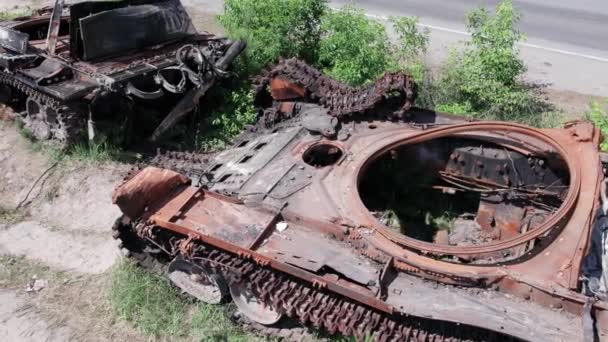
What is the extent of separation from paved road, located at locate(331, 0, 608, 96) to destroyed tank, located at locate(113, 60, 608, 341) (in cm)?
569

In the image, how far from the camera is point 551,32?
14000mm

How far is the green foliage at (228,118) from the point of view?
9609mm

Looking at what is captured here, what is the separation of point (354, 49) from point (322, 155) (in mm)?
3652

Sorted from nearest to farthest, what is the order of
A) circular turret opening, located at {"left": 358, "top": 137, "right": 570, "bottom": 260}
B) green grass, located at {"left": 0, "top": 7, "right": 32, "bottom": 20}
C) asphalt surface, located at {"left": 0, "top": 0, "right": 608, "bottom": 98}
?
circular turret opening, located at {"left": 358, "top": 137, "right": 570, "bottom": 260} < asphalt surface, located at {"left": 0, "top": 0, "right": 608, "bottom": 98} < green grass, located at {"left": 0, "top": 7, "right": 32, "bottom": 20}

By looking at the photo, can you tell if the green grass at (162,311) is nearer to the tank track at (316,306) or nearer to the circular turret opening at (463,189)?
the tank track at (316,306)

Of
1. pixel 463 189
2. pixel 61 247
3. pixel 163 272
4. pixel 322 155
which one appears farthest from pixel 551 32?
pixel 61 247

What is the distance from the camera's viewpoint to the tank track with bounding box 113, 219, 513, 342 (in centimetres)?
515

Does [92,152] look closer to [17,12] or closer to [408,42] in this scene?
[408,42]

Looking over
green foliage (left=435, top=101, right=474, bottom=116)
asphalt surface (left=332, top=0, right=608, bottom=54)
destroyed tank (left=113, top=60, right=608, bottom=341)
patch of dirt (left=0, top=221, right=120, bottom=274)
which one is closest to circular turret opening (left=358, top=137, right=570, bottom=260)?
destroyed tank (left=113, top=60, right=608, bottom=341)

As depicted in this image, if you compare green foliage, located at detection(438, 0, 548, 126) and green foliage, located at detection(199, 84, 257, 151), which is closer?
green foliage, located at detection(199, 84, 257, 151)

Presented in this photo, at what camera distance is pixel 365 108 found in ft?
23.0

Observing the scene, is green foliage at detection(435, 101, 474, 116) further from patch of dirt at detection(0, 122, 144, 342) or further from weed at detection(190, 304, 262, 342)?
weed at detection(190, 304, 262, 342)

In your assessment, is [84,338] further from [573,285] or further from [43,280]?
[573,285]

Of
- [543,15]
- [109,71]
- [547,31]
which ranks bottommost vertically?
[109,71]
